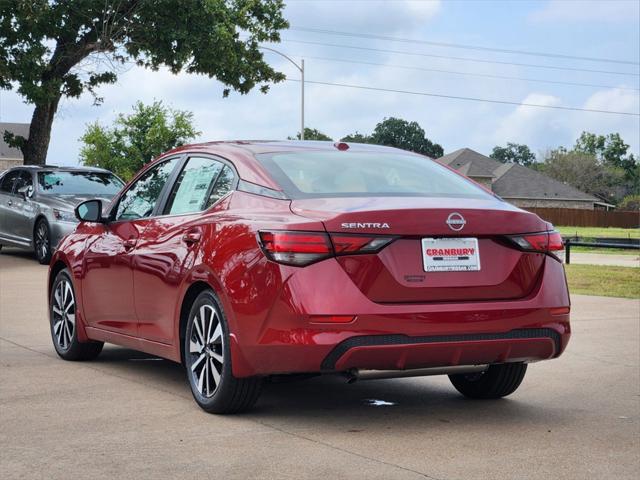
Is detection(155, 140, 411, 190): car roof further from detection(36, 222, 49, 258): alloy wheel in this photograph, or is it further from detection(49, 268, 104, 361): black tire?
detection(36, 222, 49, 258): alloy wheel

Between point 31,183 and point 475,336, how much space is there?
52.0ft

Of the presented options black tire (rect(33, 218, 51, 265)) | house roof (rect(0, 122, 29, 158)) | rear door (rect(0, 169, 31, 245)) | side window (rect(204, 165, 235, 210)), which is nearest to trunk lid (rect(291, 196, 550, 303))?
side window (rect(204, 165, 235, 210))

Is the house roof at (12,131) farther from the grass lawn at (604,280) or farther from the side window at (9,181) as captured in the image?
the grass lawn at (604,280)

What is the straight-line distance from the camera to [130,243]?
768 centimetres

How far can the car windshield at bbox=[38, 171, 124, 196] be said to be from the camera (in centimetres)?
2017

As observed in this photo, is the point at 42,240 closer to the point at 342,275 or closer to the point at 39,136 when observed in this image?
the point at 39,136

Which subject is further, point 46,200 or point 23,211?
point 23,211

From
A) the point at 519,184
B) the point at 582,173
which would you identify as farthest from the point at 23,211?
the point at 582,173

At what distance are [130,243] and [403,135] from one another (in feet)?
460

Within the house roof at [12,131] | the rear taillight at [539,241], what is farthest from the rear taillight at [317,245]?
the house roof at [12,131]

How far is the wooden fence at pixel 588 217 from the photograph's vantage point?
97750 millimetres

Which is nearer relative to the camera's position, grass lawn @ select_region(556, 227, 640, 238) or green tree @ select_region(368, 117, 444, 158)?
grass lawn @ select_region(556, 227, 640, 238)

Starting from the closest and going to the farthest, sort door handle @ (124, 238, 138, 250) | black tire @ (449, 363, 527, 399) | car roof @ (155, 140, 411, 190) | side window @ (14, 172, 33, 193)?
car roof @ (155, 140, 411, 190), black tire @ (449, 363, 527, 399), door handle @ (124, 238, 138, 250), side window @ (14, 172, 33, 193)

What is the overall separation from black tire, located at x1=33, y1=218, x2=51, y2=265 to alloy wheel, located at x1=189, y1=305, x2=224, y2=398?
1358cm
